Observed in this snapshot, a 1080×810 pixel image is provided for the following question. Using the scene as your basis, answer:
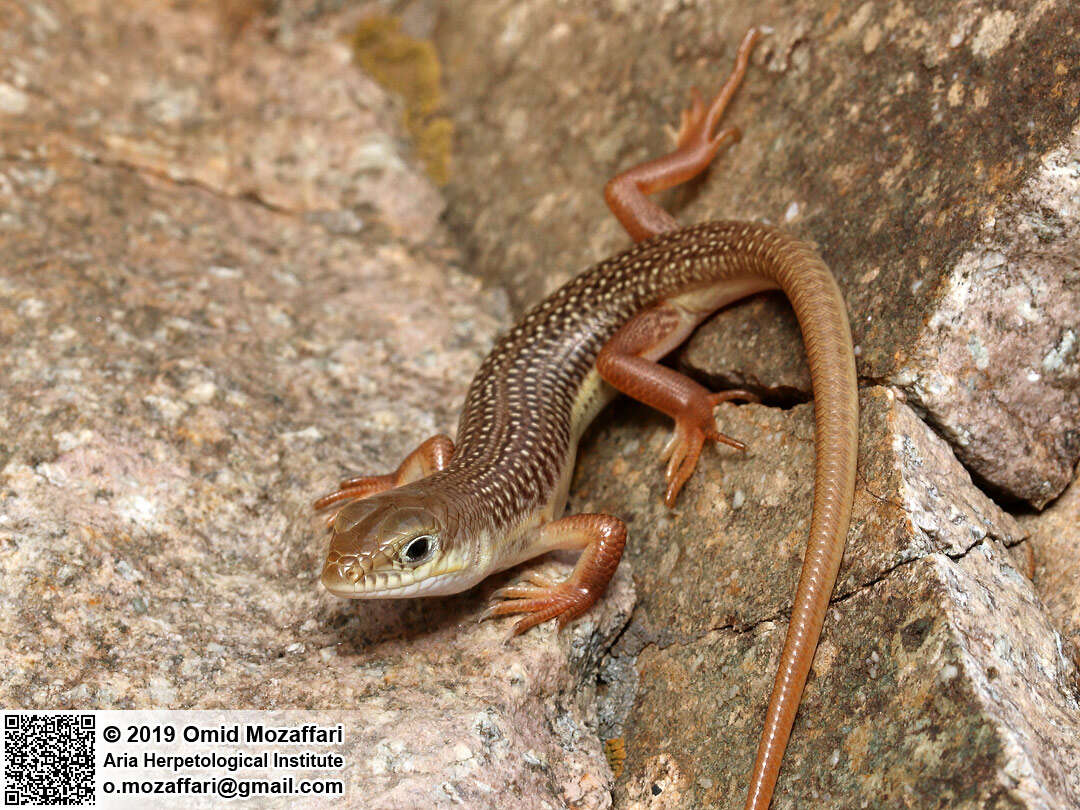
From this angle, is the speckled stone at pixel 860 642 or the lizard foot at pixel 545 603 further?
the lizard foot at pixel 545 603

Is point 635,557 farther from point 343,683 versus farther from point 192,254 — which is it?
point 192,254

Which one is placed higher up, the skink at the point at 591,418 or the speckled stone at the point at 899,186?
the speckled stone at the point at 899,186

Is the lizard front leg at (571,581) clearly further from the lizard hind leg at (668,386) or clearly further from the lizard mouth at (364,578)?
the lizard mouth at (364,578)

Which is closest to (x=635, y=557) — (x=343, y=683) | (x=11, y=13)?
(x=343, y=683)

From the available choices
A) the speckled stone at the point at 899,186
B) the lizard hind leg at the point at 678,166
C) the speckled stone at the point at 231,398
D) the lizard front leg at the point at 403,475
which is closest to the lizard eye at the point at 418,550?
the speckled stone at the point at 231,398

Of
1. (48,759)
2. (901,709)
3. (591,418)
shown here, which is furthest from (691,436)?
(48,759)

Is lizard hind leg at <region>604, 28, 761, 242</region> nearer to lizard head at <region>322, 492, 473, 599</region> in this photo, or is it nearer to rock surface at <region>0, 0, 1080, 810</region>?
rock surface at <region>0, 0, 1080, 810</region>
